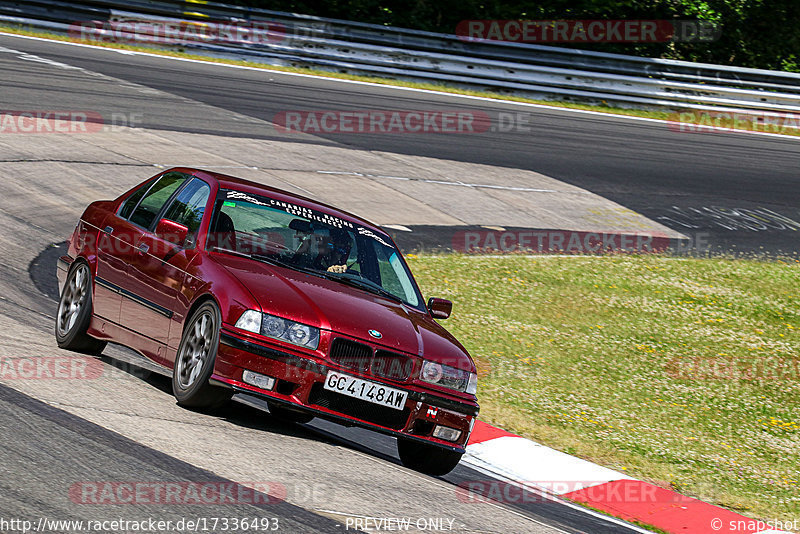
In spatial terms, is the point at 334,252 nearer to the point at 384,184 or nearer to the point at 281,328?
the point at 281,328

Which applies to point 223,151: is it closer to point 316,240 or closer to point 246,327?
point 316,240

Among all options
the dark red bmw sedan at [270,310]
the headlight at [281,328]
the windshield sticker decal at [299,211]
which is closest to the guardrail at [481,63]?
the dark red bmw sedan at [270,310]

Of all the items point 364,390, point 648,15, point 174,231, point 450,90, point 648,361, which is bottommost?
point 648,361

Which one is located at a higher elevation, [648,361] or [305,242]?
[305,242]

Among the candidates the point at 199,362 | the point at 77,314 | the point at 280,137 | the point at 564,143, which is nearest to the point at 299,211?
the point at 199,362

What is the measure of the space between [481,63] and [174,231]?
20.4 meters

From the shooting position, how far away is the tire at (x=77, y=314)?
7613mm

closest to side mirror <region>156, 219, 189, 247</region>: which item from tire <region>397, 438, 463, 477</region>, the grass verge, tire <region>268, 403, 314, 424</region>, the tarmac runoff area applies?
tire <region>268, 403, 314, 424</region>

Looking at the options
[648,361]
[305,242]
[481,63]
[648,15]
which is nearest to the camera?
[305,242]

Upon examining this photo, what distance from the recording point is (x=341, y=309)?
644 cm

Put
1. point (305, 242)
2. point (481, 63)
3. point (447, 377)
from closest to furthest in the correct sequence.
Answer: point (447, 377), point (305, 242), point (481, 63)

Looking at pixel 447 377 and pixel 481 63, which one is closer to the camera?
pixel 447 377

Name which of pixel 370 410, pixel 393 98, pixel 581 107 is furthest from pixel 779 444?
pixel 581 107

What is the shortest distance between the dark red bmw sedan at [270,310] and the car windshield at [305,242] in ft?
0.04
